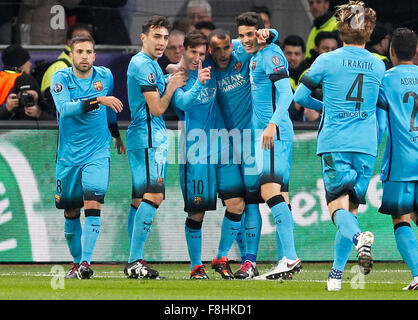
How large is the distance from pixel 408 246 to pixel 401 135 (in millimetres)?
860

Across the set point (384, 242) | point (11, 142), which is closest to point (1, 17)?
point (11, 142)

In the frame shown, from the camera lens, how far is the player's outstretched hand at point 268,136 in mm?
8445

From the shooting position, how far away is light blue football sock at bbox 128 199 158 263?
9148 millimetres

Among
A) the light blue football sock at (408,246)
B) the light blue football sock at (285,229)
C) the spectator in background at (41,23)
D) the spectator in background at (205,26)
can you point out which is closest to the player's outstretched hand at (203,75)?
the light blue football sock at (285,229)

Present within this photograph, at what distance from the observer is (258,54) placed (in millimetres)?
9055

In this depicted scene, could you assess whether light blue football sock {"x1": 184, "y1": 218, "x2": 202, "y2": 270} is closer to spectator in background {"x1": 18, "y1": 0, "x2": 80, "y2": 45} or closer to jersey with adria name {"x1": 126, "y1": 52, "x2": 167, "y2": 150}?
jersey with adria name {"x1": 126, "y1": 52, "x2": 167, "y2": 150}

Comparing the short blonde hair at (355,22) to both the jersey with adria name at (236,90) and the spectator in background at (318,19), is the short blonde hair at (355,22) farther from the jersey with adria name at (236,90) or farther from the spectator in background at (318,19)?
the spectator in background at (318,19)

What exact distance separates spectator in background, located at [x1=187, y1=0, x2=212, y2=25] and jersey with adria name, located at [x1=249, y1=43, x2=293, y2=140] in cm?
356

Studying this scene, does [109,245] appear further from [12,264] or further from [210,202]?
[210,202]

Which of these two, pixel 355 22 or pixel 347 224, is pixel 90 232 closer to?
pixel 347 224

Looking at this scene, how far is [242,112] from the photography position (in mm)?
9445

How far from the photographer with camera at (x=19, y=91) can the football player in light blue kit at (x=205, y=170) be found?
7.49ft

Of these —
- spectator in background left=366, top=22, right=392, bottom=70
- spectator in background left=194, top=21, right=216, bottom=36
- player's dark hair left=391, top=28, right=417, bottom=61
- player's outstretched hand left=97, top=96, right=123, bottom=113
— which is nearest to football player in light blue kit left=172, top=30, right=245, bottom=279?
player's outstretched hand left=97, top=96, right=123, bottom=113

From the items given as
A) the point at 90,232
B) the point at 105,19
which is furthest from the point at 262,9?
the point at 90,232
